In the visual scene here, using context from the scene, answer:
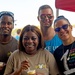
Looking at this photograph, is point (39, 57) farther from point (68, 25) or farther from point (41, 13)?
point (41, 13)

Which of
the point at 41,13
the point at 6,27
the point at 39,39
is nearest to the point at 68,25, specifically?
the point at 39,39

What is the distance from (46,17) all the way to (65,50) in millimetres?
552

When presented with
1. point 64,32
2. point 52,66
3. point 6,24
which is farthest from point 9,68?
point 64,32

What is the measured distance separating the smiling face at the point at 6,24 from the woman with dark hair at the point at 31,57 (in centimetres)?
25

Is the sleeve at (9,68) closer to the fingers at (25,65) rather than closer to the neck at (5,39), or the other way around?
the fingers at (25,65)

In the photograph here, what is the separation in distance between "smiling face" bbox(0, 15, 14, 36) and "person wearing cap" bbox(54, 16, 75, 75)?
0.49m

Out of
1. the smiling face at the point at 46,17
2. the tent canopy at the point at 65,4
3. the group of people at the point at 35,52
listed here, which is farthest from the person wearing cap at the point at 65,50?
the tent canopy at the point at 65,4

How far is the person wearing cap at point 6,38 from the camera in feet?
7.17

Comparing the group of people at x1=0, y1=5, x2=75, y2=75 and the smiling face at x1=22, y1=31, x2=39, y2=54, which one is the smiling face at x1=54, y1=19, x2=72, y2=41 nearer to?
the group of people at x1=0, y1=5, x2=75, y2=75

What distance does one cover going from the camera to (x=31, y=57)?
2000mm

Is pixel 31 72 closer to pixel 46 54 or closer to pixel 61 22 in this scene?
pixel 46 54

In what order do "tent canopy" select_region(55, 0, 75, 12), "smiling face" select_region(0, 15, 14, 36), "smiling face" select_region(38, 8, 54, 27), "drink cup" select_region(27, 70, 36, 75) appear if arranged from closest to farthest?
"drink cup" select_region(27, 70, 36, 75) → "smiling face" select_region(0, 15, 14, 36) → "smiling face" select_region(38, 8, 54, 27) → "tent canopy" select_region(55, 0, 75, 12)

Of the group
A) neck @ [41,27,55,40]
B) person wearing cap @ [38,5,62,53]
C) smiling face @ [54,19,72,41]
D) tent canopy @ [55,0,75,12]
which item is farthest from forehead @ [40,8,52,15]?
smiling face @ [54,19,72,41]

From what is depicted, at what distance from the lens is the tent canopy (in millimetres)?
2686
